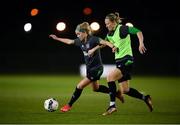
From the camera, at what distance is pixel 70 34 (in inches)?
1577

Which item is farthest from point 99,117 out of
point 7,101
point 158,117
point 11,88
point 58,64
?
point 58,64

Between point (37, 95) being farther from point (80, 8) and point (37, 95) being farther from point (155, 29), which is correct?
point (80, 8)

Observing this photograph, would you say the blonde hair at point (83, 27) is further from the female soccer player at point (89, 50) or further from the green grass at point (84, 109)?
the green grass at point (84, 109)

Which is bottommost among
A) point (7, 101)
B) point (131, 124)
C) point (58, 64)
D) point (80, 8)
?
point (131, 124)

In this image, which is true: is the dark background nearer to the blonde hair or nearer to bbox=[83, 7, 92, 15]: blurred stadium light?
bbox=[83, 7, 92, 15]: blurred stadium light

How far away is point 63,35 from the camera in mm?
40406

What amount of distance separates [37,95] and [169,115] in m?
6.63

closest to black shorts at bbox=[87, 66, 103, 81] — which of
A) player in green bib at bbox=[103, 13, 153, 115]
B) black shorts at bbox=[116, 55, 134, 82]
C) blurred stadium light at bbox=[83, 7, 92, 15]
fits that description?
player in green bib at bbox=[103, 13, 153, 115]

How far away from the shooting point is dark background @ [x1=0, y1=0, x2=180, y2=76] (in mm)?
37500

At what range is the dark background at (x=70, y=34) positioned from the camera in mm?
37500

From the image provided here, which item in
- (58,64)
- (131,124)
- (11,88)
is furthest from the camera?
(58,64)

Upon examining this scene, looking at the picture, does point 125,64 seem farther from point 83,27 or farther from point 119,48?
point 83,27

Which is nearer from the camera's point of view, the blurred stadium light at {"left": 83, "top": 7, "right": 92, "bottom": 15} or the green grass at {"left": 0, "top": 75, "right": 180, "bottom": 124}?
the green grass at {"left": 0, "top": 75, "right": 180, "bottom": 124}

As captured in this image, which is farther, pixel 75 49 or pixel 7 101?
pixel 75 49
